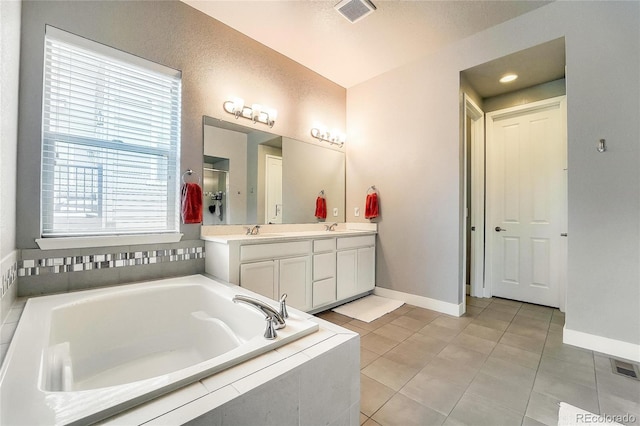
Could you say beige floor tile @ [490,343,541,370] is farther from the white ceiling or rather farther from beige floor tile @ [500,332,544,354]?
the white ceiling

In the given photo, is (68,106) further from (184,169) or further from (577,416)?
(577,416)

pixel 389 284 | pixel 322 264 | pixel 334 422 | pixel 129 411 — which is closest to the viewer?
pixel 129 411

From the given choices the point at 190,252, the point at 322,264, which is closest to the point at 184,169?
the point at 190,252

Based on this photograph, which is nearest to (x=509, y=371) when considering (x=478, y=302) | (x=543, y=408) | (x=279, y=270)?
(x=543, y=408)

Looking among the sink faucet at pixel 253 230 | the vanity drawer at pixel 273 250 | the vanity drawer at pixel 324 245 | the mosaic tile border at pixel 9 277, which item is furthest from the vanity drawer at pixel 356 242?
the mosaic tile border at pixel 9 277

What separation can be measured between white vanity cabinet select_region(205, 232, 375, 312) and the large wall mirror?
1.39ft

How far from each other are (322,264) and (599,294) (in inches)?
88.8

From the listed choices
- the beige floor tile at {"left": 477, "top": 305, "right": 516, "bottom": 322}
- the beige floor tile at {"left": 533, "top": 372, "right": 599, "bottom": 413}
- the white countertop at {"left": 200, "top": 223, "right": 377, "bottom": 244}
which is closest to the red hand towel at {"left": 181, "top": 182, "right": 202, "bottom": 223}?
the white countertop at {"left": 200, "top": 223, "right": 377, "bottom": 244}

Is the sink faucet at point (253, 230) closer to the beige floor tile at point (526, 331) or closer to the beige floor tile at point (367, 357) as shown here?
the beige floor tile at point (367, 357)

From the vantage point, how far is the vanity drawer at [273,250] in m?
2.26

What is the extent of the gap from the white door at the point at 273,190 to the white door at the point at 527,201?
267 cm

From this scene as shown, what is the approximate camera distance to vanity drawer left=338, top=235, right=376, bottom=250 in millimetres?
3097

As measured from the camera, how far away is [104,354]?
1637 mm

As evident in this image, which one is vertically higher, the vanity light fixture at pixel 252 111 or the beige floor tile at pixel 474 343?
the vanity light fixture at pixel 252 111
